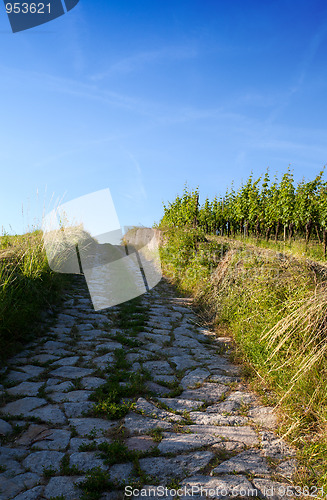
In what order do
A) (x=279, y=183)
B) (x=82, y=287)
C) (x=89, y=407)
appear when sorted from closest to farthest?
1. (x=89, y=407)
2. (x=82, y=287)
3. (x=279, y=183)

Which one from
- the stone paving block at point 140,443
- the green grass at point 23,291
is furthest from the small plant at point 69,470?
the green grass at point 23,291

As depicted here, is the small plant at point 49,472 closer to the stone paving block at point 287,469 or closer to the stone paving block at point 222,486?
the stone paving block at point 222,486

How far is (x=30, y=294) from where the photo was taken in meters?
5.00

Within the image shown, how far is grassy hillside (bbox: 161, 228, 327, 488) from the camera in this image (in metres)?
2.54

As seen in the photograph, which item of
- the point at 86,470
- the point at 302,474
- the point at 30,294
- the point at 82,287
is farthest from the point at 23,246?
the point at 302,474

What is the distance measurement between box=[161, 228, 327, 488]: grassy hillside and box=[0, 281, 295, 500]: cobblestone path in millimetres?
187

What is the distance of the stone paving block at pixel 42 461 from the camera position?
2150mm

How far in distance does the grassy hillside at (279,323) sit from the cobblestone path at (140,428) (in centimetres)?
19

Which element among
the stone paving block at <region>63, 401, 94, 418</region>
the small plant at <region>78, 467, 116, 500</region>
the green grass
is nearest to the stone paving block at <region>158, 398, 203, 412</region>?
the stone paving block at <region>63, 401, 94, 418</region>

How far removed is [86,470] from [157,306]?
4.64 meters

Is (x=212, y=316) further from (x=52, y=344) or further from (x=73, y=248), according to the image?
(x=73, y=248)

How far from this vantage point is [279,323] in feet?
9.78

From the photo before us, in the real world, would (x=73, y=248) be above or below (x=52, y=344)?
above

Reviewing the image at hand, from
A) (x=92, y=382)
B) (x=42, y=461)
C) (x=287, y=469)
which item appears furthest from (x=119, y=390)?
(x=287, y=469)
